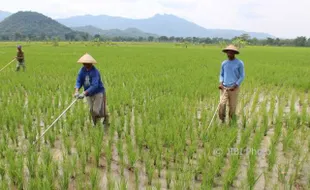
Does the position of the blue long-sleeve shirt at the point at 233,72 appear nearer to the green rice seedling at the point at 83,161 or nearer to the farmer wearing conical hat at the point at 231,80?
the farmer wearing conical hat at the point at 231,80

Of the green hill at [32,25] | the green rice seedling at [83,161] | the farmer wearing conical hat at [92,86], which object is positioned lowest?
the green rice seedling at [83,161]

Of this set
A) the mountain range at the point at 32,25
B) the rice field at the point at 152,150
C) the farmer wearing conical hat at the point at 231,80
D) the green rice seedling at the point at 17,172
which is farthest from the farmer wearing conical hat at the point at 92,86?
the mountain range at the point at 32,25

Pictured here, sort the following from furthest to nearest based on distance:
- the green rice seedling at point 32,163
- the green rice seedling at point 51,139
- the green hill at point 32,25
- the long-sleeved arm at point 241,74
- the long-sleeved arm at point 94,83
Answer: the green hill at point 32,25, the long-sleeved arm at point 241,74, the long-sleeved arm at point 94,83, the green rice seedling at point 51,139, the green rice seedling at point 32,163

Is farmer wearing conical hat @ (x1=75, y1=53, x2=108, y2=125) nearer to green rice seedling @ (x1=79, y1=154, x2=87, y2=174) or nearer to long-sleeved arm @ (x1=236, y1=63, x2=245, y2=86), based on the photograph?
green rice seedling @ (x1=79, y1=154, x2=87, y2=174)

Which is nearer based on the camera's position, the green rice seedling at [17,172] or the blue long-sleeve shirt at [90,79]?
the green rice seedling at [17,172]

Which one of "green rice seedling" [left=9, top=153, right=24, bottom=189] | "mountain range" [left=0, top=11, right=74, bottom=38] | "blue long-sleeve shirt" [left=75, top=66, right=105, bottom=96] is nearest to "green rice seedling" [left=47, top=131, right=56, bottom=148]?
"blue long-sleeve shirt" [left=75, top=66, right=105, bottom=96]

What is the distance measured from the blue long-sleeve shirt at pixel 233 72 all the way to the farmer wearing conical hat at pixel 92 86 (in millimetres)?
1883

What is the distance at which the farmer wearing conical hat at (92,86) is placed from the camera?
397 cm

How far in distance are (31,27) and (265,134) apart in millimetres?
129517

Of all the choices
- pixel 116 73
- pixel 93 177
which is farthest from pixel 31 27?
pixel 93 177

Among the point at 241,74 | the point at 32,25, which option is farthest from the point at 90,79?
the point at 32,25

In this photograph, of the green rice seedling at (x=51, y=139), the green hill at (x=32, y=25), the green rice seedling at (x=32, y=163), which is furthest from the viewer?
the green hill at (x=32, y=25)

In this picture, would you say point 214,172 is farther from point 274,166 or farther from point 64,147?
point 64,147

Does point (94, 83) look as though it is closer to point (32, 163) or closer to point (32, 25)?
point (32, 163)
